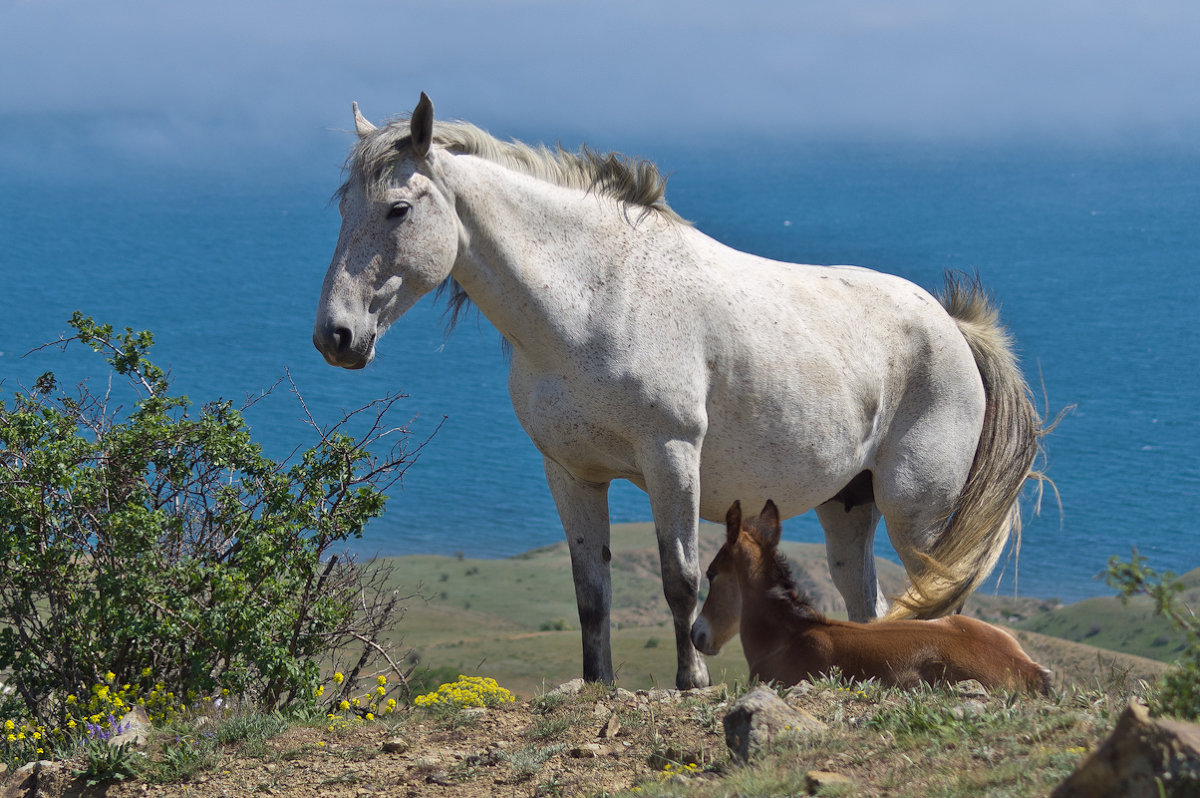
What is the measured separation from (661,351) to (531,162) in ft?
3.44

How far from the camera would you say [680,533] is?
5312 mm

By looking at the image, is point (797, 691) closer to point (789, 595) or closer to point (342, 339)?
point (789, 595)

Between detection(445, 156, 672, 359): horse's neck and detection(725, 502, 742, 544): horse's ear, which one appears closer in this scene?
detection(445, 156, 672, 359): horse's neck

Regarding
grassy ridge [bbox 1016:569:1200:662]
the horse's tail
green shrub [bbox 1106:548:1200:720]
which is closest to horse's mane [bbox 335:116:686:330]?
the horse's tail

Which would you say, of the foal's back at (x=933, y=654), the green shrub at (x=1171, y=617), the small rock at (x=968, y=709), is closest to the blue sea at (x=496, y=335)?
the foal's back at (x=933, y=654)

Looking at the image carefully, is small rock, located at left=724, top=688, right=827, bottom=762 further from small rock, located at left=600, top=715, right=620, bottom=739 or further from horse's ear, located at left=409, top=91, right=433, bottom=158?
horse's ear, located at left=409, top=91, right=433, bottom=158

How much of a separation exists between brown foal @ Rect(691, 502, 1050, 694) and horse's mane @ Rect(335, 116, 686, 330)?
4.95 feet

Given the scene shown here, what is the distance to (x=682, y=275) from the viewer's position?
5500mm

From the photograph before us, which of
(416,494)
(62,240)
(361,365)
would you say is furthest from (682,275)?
(62,240)

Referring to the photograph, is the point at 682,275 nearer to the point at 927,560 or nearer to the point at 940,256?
the point at 927,560

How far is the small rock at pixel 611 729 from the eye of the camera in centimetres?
470

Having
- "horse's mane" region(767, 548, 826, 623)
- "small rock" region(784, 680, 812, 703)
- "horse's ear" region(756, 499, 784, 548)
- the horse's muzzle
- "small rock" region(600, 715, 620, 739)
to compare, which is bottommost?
"small rock" region(600, 715, 620, 739)

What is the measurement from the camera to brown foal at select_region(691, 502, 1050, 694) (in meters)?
4.99

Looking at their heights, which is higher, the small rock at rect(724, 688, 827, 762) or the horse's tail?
the horse's tail
